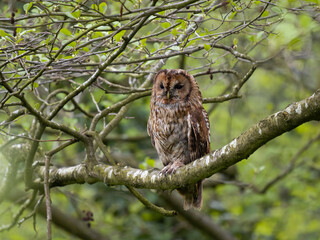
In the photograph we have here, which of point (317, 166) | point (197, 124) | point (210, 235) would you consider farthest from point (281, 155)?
point (197, 124)

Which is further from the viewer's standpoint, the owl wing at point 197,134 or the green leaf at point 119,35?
the owl wing at point 197,134

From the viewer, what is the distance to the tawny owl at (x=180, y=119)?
461 centimetres

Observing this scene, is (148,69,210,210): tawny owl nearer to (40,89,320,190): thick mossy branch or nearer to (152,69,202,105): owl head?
(152,69,202,105): owl head

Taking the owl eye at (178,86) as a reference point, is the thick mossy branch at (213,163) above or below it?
below

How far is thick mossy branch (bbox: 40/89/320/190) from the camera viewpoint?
2564 mm

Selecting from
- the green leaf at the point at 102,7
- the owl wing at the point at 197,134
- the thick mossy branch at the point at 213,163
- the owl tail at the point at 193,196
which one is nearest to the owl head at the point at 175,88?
the owl wing at the point at 197,134

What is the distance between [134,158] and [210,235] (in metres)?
1.59

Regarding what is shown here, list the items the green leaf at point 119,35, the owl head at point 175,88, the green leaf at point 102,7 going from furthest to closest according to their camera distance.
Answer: the owl head at point 175,88, the green leaf at point 119,35, the green leaf at point 102,7

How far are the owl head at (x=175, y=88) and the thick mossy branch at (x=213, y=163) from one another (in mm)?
1076

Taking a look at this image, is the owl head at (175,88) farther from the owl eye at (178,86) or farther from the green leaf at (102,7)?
the green leaf at (102,7)

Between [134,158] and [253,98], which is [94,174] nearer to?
[134,158]

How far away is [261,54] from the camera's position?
843 centimetres

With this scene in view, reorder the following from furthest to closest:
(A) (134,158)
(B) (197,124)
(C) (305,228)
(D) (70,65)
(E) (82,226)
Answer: (C) (305,228) < (A) (134,158) < (E) (82,226) < (B) (197,124) < (D) (70,65)

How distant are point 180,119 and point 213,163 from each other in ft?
5.32
